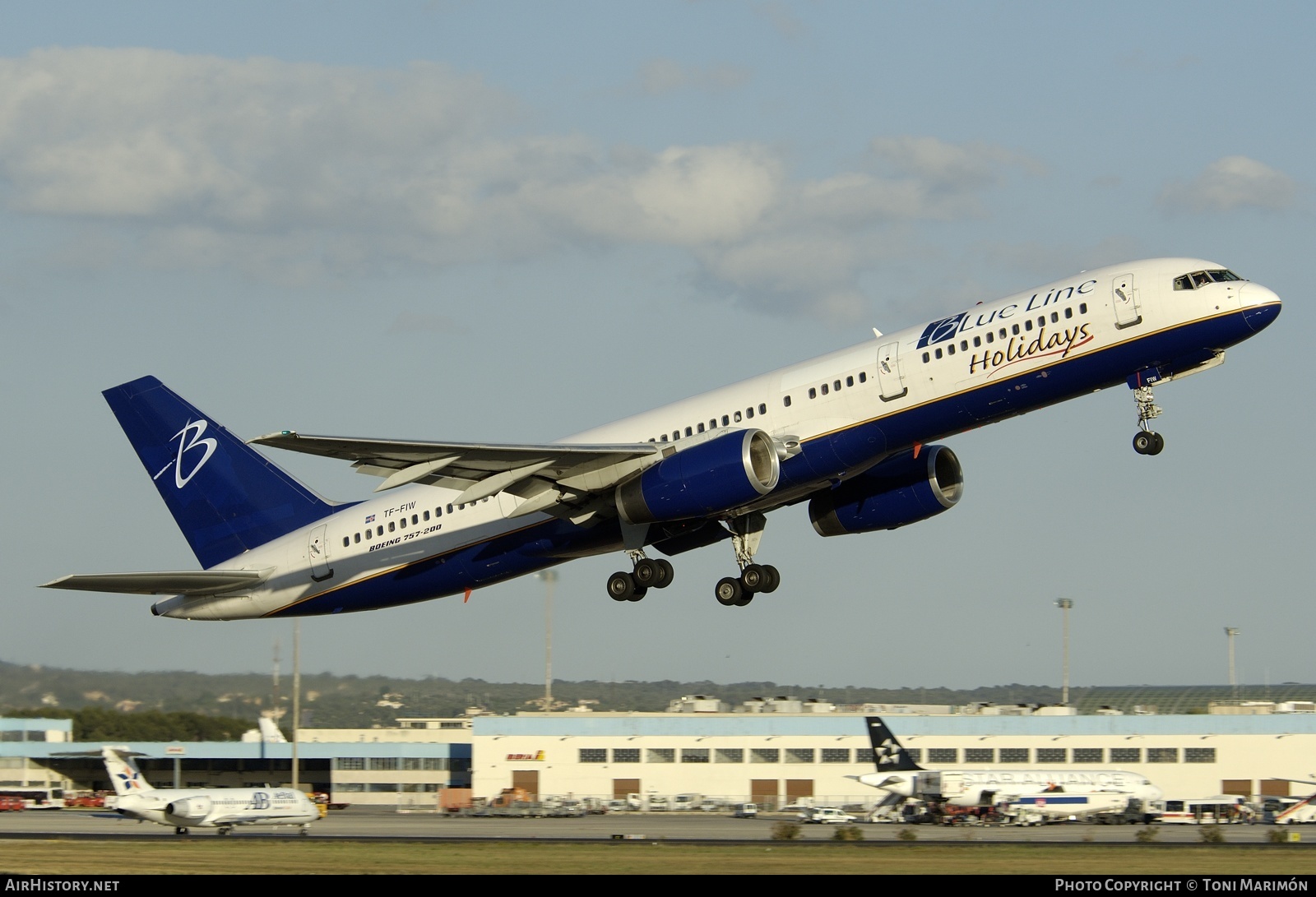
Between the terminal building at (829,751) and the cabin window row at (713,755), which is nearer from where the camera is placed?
the terminal building at (829,751)

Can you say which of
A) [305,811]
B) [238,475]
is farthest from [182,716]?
[238,475]

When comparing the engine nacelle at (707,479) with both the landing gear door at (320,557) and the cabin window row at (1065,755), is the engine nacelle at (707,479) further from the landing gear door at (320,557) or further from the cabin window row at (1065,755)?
the cabin window row at (1065,755)

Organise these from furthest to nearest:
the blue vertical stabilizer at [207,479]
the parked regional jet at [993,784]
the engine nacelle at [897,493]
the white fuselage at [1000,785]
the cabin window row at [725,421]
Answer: the white fuselage at [1000,785]
the parked regional jet at [993,784]
the blue vertical stabilizer at [207,479]
the engine nacelle at [897,493]
the cabin window row at [725,421]

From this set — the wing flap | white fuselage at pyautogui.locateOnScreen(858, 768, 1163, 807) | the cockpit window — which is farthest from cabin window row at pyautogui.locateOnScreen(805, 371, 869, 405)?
white fuselage at pyautogui.locateOnScreen(858, 768, 1163, 807)

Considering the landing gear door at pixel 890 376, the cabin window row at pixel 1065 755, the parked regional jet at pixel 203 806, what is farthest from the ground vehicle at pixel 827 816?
the landing gear door at pixel 890 376

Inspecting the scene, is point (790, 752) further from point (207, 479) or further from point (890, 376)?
point (890, 376)

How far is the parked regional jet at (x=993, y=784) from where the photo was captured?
204 ft

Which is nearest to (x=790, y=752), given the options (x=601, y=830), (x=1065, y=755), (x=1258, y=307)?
(x=1065, y=755)

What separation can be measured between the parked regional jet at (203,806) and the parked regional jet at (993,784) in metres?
23.3

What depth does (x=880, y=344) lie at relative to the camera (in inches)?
1494

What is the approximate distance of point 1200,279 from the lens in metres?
35.7

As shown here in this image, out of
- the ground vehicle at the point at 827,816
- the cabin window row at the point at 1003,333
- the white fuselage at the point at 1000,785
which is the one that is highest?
the cabin window row at the point at 1003,333

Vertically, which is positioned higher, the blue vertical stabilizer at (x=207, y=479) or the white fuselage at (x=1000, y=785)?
the blue vertical stabilizer at (x=207, y=479)

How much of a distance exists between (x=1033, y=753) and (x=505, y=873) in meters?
43.4
